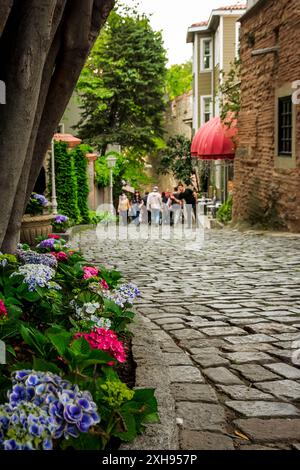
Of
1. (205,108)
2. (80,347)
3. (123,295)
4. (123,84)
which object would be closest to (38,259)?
(123,295)

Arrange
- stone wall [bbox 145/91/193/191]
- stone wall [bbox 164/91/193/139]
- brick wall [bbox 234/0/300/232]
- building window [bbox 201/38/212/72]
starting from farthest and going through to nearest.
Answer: stone wall [bbox 145/91/193/191] < stone wall [bbox 164/91/193/139] < building window [bbox 201/38/212/72] < brick wall [bbox 234/0/300/232]

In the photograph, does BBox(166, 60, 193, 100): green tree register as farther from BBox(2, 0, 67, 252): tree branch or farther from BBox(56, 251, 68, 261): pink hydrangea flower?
BBox(2, 0, 67, 252): tree branch

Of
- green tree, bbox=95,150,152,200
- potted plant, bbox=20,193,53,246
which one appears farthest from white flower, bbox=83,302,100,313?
green tree, bbox=95,150,152,200

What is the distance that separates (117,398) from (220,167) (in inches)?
1114

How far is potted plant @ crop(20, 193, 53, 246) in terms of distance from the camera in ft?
30.7

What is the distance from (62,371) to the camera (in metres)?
2.78

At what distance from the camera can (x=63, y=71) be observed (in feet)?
16.4

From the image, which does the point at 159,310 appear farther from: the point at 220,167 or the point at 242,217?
the point at 220,167

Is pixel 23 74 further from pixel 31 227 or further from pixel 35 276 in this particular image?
pixel 31 227

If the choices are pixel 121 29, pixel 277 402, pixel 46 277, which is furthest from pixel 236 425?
pixel 121 29

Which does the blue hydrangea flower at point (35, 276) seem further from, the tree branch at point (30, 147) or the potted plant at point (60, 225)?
the potted plant at point (60, 225)

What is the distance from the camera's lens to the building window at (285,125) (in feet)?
50.9

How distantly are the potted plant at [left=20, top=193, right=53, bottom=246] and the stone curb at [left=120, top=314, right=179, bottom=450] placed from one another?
4.38m

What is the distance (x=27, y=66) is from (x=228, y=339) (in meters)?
2.60
